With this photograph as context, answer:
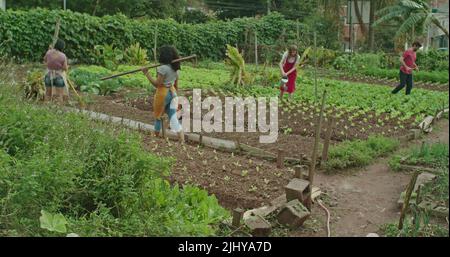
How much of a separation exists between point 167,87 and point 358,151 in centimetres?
283

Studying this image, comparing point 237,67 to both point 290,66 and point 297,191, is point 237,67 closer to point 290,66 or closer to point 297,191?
point 290,66

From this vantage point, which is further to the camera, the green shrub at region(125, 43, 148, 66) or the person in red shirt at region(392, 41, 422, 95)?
the green shrub at region(125, 43, 148, 66)

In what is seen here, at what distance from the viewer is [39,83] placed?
11.0 m

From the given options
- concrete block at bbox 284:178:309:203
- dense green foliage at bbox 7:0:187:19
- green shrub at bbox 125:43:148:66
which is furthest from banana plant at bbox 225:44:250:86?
dense green foliage at bbox 7:0:187:19

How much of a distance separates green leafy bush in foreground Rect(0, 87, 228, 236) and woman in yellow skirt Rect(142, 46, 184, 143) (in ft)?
8.87

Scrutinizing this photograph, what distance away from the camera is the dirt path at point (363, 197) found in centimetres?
560

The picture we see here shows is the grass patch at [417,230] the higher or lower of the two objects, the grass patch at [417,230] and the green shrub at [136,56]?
the lower

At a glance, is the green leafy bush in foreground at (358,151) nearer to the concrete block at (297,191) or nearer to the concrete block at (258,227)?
the concrete block at (297,191)

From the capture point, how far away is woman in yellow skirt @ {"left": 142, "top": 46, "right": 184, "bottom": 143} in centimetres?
798

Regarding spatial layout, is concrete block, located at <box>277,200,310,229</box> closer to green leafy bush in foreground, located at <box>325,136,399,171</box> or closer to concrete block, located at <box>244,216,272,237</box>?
concrete block, located at <box>244,216,272,237</box>

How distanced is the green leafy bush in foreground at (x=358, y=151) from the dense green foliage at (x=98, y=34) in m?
9.58

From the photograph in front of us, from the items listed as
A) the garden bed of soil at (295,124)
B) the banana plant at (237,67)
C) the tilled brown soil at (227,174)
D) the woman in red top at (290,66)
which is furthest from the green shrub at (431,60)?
the tilled brown soil at (227,174)

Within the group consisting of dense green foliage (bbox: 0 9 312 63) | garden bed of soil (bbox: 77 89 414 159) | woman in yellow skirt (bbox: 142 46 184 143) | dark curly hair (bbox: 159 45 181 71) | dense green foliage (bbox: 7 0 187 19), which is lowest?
garden bed of soil (bbox: 77 89 414 159)
